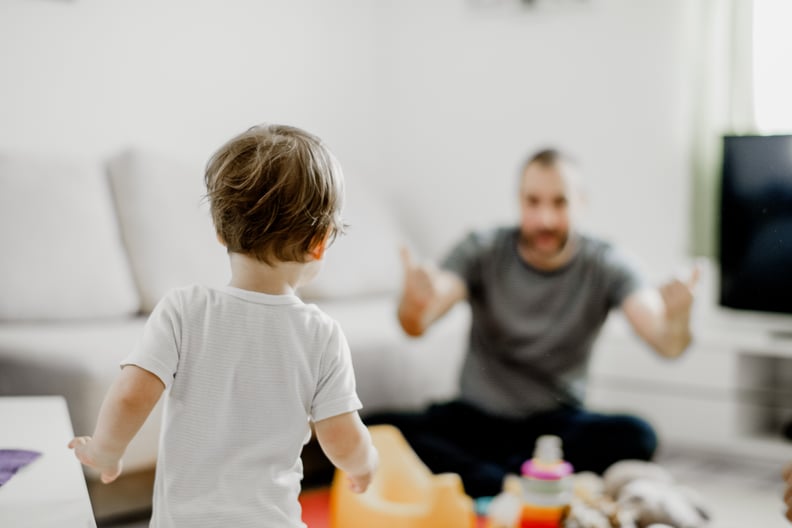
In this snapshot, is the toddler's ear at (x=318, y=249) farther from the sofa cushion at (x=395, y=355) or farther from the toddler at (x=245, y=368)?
the sofa cushion at (x=395, y=355)

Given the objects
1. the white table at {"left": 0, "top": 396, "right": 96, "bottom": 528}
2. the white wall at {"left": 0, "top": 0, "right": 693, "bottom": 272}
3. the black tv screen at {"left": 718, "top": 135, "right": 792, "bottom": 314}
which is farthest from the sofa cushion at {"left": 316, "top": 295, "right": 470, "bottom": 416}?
the white table at {"left": 0, "top": 396, "right": 96, "bottom": 528}

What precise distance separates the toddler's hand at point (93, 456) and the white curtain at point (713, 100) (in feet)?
5.90

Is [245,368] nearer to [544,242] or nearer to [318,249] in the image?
[318,249]

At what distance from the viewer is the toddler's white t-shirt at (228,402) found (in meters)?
0.71

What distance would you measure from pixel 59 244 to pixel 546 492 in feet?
2.78

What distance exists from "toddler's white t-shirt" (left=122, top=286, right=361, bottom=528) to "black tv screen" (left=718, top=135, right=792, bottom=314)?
4.56ft

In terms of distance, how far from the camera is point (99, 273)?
1.47 metres

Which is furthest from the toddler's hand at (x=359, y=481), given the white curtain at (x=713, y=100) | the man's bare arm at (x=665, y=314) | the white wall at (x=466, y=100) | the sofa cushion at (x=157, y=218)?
the white curtain at (x=713, y=100)

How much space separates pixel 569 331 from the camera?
181 cm

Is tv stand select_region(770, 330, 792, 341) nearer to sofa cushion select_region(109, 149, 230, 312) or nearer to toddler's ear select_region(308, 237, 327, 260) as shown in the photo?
sofa cushion select_region(109, 149, 230, 312)

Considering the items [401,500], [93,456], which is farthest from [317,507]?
[93,456]

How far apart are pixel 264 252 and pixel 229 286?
0.13 ft

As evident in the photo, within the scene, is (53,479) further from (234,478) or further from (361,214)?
(361,214)

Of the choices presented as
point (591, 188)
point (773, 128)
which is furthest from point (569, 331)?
point (591, 188)
